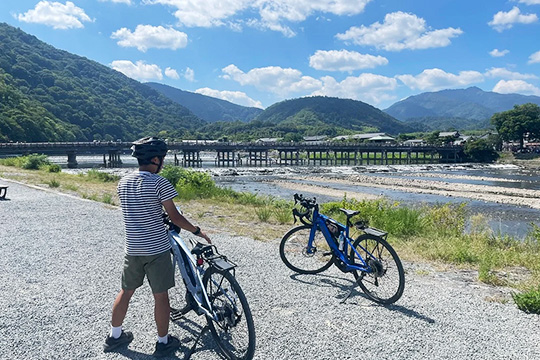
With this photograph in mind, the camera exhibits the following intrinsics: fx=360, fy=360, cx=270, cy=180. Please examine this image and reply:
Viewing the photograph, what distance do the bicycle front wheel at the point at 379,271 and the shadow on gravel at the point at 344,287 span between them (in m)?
0.10

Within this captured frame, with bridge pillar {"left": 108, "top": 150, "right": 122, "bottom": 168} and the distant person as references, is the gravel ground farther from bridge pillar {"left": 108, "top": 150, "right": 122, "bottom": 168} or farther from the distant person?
bridge pillar {"left": 108, "top": 150, "right": 122, "bottom": 168}

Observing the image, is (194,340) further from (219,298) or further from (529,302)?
(529,302)

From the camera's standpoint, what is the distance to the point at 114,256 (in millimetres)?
5371

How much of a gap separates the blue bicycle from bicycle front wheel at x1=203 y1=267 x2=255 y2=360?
1.77 metres

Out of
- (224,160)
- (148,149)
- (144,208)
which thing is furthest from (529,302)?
(224,160)

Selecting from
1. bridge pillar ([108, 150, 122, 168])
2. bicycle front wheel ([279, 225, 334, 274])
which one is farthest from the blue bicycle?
bridge pillar ([108, 150, 122, 168])

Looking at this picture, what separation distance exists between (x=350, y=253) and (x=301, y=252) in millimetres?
912

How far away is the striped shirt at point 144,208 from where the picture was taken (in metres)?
2.63

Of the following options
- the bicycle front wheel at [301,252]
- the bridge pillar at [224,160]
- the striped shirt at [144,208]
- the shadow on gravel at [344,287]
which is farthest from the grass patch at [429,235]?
the bridge pillar at [224,160]

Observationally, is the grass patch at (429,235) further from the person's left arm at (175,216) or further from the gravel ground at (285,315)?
the person's left arm at (175,216)

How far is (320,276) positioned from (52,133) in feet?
284

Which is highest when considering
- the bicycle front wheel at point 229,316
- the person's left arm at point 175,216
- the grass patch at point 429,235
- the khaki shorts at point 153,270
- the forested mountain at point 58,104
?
the forested mountain at point 58,104

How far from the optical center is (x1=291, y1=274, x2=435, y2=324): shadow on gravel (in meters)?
3.59

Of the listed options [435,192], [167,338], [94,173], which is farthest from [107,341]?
[435,192]
